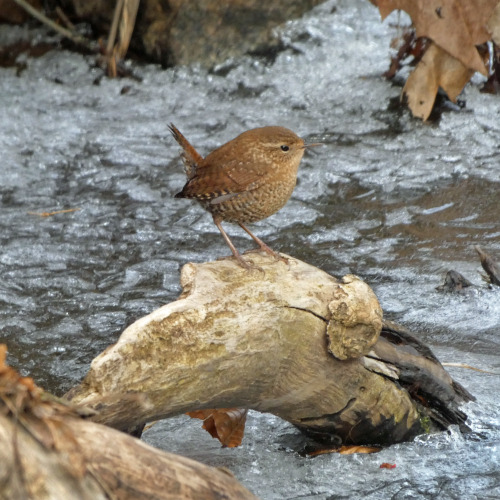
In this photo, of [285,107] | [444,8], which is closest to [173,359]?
[444,8]

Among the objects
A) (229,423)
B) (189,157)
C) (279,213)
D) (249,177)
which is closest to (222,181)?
(249,177)

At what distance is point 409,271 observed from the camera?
17.3 feet

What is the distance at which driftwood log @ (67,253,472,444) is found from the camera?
2824 mm

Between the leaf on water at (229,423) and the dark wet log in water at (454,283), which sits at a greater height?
the dark wet log in water at (454,283)

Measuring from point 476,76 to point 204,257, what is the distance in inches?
169

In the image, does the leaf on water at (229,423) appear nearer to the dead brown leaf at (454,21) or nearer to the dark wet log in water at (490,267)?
the dark wet log in water at (490,267)

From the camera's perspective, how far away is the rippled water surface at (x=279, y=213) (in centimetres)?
348

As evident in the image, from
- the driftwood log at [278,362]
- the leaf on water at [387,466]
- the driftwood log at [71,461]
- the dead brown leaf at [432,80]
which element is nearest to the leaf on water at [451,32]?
the dead brown leaf at [432,80]

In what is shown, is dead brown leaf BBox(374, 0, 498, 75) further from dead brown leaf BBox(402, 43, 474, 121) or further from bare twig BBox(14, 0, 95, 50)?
bare twig BBox(14, 0, 95, 50)

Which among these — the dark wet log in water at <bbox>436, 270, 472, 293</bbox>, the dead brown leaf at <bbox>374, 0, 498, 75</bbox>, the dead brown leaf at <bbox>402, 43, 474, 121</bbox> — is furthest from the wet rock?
the dark wet log in water at <bbox>436, 270, 472, 293</bbox>

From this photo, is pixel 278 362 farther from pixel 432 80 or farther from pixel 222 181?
pixel 432 80

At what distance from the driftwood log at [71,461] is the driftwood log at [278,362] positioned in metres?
0.62

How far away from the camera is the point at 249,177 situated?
160 inches

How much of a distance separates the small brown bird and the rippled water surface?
1027 mm
